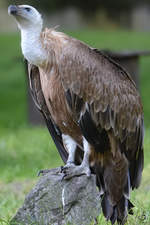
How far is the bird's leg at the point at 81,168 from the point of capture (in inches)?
223

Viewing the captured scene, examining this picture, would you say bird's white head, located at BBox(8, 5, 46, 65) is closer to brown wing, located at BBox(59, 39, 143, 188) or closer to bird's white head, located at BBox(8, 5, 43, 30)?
bird's white head, located at BBox(8, 5, 43, 30)

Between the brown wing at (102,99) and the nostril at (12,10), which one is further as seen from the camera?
the brown wing at (102,99)

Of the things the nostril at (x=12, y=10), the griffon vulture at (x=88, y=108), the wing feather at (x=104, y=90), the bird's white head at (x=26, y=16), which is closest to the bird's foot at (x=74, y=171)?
the griffon vulture at (x=88, y=108)

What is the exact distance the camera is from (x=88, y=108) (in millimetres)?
5957

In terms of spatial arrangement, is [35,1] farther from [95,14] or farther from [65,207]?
[65,207]

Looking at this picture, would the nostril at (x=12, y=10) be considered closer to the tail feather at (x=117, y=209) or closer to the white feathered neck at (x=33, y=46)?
the white feathered neck at (x=33, y=46)

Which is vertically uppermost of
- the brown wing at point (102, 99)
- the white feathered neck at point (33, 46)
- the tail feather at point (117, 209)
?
the white feathered neck at point (33, 46)

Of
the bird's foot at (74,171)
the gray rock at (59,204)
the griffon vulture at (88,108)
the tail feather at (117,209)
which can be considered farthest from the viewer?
the tail feather at (117,209)

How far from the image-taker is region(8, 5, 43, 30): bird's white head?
224 inches

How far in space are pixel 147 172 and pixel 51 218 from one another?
10.8 feet

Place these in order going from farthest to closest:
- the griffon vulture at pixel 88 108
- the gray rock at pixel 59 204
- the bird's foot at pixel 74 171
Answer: the griffon vulture at pixel 88 108
the bird's foot at pixel 74 171
the gray rock at pixel 59 204

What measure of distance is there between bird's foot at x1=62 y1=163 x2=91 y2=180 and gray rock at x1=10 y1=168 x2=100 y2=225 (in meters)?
0.05

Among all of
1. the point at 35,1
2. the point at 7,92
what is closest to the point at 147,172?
the point at 7,92

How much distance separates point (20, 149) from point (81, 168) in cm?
512
